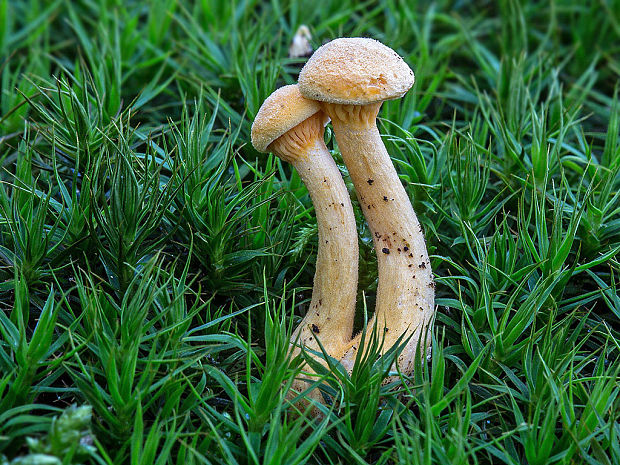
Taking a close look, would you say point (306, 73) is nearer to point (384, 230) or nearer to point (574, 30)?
point (384, 230)

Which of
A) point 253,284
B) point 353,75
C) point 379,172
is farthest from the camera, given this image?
point 253,284

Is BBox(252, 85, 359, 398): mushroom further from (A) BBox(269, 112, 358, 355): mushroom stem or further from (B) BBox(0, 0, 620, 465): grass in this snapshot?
(B) BBox(0, 0, 620, 465): grass

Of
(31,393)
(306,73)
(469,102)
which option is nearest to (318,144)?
(306,73)

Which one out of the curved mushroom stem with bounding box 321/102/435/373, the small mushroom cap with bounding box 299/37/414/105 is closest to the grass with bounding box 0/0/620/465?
the curved mushroom stem with bounding box 321/102/435/373

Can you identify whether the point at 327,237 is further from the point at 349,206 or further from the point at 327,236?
the point at 349,206

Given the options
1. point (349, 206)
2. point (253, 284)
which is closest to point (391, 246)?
point (349, 206)

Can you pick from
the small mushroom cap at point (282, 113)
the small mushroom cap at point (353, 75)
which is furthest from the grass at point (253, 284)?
the small mushroom cap at point (353, 75)
